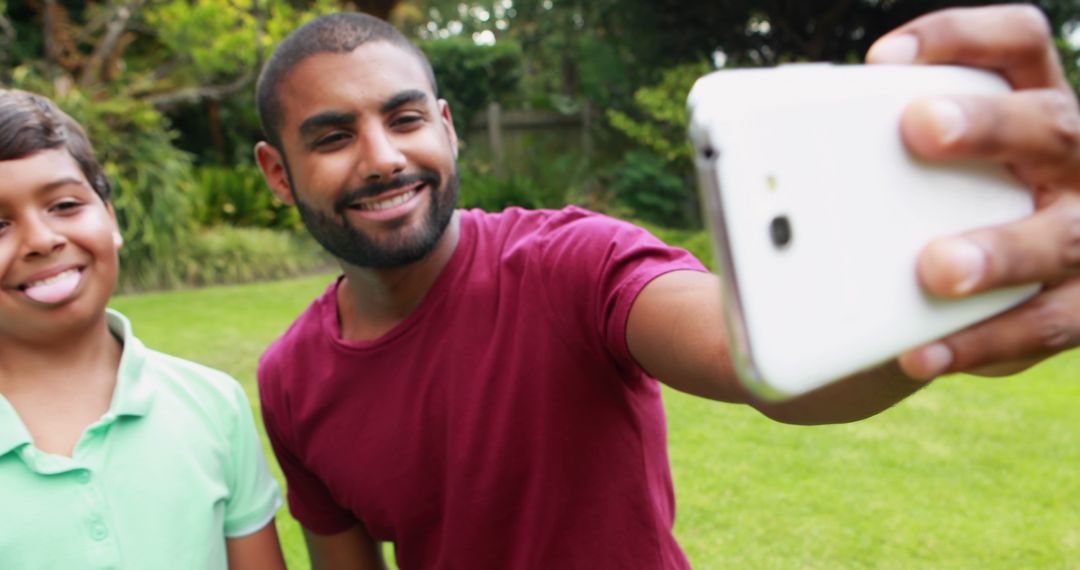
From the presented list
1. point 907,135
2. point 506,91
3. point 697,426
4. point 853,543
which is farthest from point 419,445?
point 506,91

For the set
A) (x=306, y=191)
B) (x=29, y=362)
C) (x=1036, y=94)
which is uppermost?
(x=1036, y=94)

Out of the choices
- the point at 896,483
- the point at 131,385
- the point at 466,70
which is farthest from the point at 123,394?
the point at 466,70

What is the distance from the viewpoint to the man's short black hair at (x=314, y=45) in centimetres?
191

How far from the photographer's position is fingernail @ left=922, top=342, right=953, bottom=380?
783 mm

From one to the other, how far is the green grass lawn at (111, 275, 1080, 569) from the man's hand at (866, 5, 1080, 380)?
8.88ft

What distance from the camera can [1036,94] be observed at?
787mm

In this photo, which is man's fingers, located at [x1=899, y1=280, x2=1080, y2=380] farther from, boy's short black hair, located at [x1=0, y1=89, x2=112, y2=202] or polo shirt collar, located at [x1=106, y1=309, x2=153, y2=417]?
boy's short black hair, located at [x1=0, y1=89, x2=112, y2=202]

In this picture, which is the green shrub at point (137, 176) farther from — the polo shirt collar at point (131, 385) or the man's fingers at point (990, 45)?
the man's fingers at point (990, 45)

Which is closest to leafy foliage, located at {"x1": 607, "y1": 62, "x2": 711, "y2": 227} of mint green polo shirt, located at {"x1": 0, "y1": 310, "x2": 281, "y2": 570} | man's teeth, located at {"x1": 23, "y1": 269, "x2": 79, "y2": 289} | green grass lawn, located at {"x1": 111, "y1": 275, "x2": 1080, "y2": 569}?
green grass lawn, located at {"x1": 111, "y1": 275, "x2": 1080, "y2": 569}

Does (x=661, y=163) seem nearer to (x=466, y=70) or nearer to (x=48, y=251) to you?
(x=466, y=70)

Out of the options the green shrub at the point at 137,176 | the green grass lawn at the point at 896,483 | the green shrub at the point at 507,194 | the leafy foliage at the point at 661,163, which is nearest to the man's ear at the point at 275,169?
the green grass lawn at the point at 896,483

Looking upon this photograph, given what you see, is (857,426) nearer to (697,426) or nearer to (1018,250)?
(697,426)

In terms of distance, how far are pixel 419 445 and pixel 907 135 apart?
4.02 ft

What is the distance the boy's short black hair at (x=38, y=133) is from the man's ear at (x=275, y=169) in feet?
1.22
